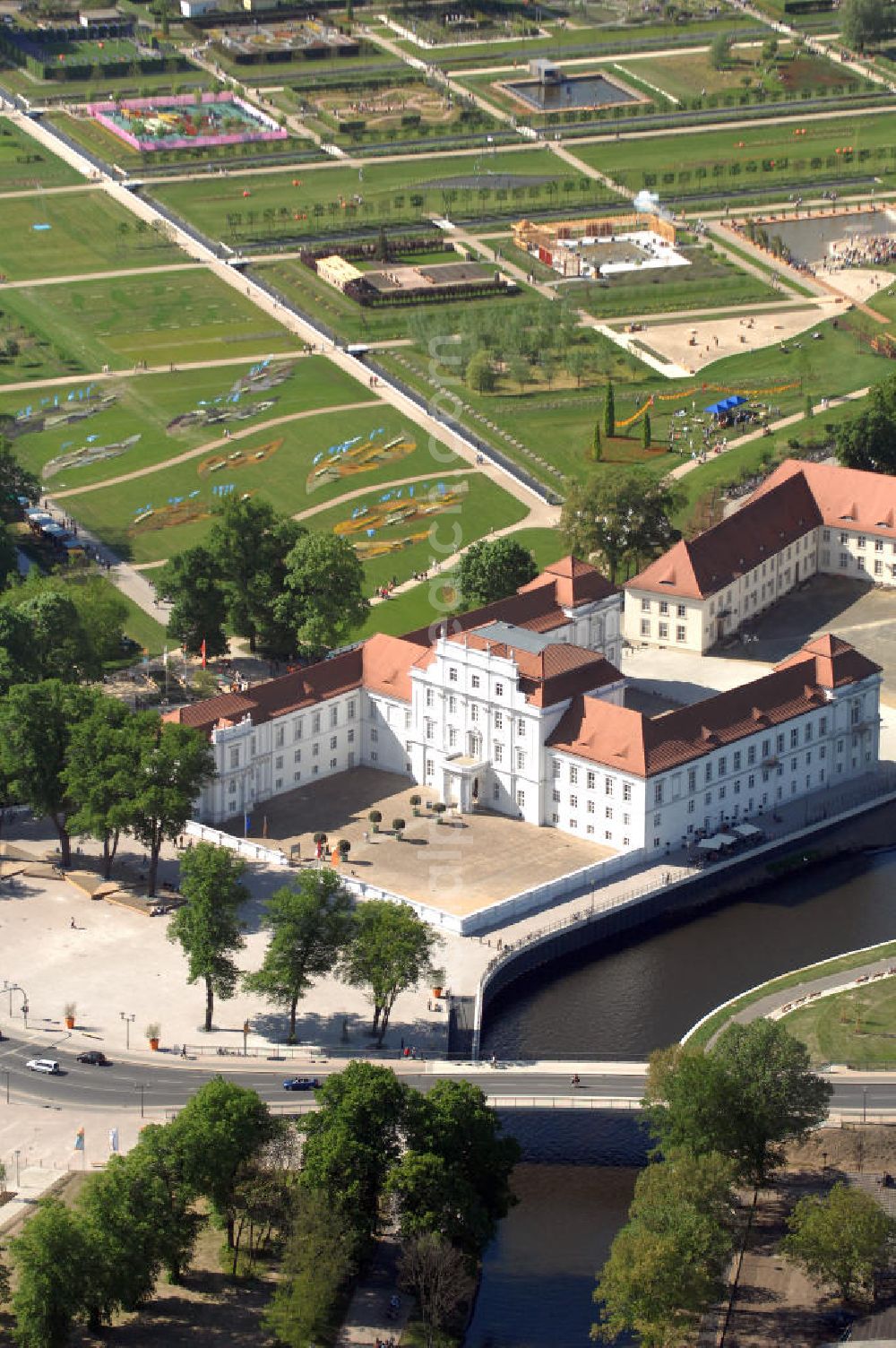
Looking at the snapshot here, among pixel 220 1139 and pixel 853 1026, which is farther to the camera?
pixel 853 1026

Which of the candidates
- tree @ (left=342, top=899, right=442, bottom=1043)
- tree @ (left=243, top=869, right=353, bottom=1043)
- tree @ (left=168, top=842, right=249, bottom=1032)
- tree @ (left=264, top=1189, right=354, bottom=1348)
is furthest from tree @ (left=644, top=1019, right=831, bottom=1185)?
tree @ (left=168, top=842, right=249, bottom=1032)

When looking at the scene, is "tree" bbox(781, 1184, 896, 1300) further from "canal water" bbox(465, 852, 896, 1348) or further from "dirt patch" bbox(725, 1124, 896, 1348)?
"canal water" bbox(465, 852, 896, 1348)

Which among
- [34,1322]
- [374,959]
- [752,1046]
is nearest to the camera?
[34,1322]

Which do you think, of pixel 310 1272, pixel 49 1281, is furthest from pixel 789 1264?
pixel 49 1281

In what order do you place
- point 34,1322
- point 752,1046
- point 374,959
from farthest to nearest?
point 374,959 < point 752,1046 < point 34,1322

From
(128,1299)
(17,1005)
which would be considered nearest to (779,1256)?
(128,1299)

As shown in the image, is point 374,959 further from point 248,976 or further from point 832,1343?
point 832,1343

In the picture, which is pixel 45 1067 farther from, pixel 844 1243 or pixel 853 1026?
pixel 844 1243
